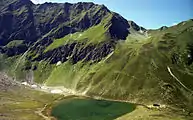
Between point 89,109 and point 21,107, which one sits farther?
point 21,107

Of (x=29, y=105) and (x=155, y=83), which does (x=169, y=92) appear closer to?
(x=155, y=83)

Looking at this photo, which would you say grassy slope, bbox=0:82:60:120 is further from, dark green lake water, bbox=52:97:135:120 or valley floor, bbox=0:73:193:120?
dark green lake water, bbox=52:97:135:120

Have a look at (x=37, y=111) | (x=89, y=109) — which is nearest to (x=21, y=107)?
(x=37, y=111)

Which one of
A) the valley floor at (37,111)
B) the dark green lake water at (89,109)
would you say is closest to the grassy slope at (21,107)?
the valley floor at (37,111)

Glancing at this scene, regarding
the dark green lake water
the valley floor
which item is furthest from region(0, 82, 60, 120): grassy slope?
the dark green lake water

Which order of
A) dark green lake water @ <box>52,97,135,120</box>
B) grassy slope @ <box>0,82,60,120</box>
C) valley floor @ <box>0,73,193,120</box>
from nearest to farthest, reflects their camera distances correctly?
valley floor @ <box>0,73,193,120</box> → grassy slope @ <box>0,82,60,120</box> → dark green lake water @ <box>52,97,135,120</box>

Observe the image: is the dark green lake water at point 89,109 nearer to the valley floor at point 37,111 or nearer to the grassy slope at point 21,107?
the valley floor at point 37,111

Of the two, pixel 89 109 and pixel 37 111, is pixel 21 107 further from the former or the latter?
pixel 89 109

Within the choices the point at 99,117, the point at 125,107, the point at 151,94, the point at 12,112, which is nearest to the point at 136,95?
the point at 151,94

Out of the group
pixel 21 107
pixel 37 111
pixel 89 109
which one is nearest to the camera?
pixel 37 111
